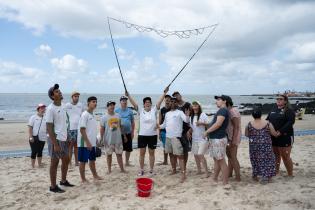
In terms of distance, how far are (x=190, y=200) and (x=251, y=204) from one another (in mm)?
875

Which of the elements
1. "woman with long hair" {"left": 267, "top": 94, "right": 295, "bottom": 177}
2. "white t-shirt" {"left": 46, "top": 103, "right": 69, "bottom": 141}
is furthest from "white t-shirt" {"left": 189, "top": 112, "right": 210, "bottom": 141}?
"white t-shirt" {"left": 46, "top": 103, "right": 69, "bottom": 141}

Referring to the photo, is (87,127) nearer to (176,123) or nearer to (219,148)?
(176,123)

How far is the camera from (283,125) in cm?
540

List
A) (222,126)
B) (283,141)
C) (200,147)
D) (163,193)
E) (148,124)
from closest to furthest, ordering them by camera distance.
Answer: (163,193), (222,126), (283,141), (200,147), (148,124)

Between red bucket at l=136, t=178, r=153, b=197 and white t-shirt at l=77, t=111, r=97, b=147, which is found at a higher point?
white t-shirt at l=77, t=111, r=97, b=147

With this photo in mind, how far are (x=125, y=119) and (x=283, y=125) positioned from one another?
128 inches

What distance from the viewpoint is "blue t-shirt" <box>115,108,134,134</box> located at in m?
6.66

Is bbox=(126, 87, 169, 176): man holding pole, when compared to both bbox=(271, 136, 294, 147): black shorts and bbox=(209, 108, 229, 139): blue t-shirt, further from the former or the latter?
bbox=(271, 136, 294, 147): black shorts

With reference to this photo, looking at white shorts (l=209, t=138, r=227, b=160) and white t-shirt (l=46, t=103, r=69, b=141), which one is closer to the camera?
white t-shirt (l=46, t=103, r=69, b=141)

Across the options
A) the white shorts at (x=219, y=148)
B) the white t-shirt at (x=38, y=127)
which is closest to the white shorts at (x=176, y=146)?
the white shorts at (x=219, y=148)

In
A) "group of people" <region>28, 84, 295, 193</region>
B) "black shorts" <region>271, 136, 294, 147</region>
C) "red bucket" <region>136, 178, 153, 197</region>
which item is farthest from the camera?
"black shorts" <region>271, 136, 294, 147</region>

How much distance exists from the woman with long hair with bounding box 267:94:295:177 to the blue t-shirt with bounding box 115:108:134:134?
2.95 m

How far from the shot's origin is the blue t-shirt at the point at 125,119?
6664 millimetres

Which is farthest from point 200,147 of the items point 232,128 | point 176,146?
point 232,128
